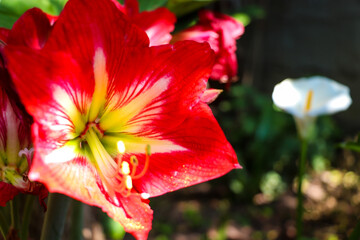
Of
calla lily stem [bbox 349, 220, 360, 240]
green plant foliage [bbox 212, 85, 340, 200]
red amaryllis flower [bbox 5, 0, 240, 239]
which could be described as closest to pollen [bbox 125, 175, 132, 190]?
red amaryllis flower [bbox 5, 0, 240, 239]

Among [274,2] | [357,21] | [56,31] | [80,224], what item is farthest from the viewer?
[274,2]

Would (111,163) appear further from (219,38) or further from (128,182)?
(219,38)

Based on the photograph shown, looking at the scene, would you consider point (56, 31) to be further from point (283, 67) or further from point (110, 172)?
point (283, 67)

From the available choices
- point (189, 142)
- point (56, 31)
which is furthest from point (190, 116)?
point (56, 31)

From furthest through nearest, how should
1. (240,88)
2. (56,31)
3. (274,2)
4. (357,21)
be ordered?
(274,2) < (357,21) < (240,88) < (56,31)

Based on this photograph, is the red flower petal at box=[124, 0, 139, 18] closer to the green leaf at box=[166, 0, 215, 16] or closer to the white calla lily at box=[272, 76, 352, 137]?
the green leaf at box=[166, 0, 215, 16]
